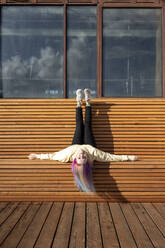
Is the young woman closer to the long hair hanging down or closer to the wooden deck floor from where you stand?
the long hair hanging down

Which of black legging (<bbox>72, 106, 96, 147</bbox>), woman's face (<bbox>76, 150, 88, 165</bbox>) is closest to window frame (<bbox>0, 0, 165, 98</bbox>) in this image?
black legging (<bbox>72, 106, 96, 147</bbox>)

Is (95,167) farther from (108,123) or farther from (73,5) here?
(73,5)

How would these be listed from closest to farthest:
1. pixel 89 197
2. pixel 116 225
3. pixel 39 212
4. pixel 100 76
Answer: pixel 116 225, pixel 39 212, pixel 89 197, pixel 100 76

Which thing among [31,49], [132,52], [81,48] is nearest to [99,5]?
[81,48]

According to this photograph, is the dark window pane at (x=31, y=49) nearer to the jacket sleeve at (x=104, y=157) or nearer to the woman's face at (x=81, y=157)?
the jacket sleeve at (x=104, y=157)

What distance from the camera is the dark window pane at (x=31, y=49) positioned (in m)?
5.30

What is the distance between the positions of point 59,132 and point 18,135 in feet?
2.19

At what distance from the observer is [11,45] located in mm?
5316

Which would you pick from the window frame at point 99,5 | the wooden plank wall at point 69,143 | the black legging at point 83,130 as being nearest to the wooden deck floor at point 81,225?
the wooden plank wall at point 69,143

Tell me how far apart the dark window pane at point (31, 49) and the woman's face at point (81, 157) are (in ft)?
8.00

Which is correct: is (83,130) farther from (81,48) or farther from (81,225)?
(81,48)

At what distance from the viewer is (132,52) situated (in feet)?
17.4

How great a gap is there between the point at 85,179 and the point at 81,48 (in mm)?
3095

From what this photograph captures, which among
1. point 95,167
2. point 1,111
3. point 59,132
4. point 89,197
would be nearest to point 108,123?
point 59,132
